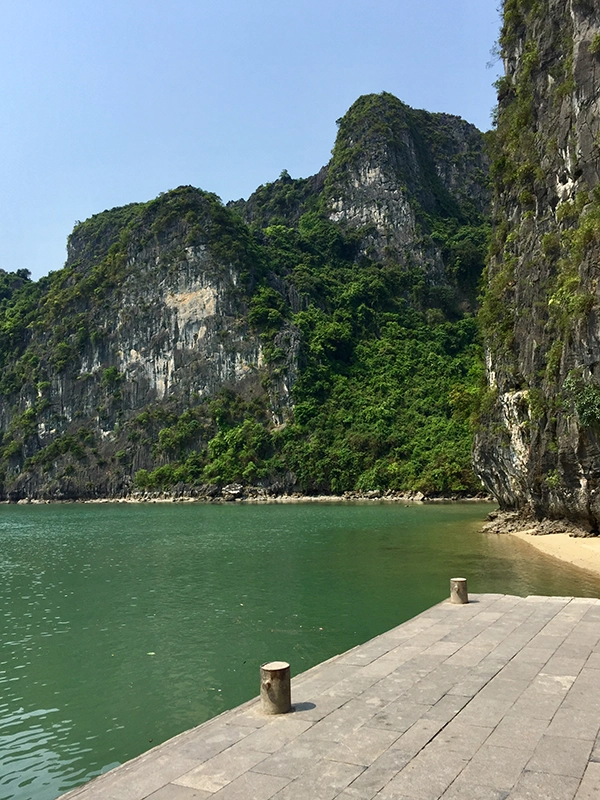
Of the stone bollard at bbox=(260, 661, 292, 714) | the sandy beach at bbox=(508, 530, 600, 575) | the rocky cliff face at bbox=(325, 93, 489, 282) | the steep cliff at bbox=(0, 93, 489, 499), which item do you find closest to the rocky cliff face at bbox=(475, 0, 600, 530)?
the sandy beach at bbox=(508, 530, 600, 575)

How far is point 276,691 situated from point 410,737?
1564 mm

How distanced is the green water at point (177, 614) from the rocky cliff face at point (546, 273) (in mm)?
4259

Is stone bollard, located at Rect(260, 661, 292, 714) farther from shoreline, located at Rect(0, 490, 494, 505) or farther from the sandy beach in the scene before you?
shoreline, located at Rect(0, 490, 494, 505)

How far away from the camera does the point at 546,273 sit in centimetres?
3056

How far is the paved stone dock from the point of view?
5.09 metres

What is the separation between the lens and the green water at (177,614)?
9.80 metres

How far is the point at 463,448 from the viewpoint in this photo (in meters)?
65.3

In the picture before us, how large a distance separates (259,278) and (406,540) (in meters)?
66.8

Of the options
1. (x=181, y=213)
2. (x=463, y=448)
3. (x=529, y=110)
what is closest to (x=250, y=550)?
(x=529, y=110)

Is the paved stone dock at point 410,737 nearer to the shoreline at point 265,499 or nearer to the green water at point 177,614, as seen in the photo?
the green water at point 177,614

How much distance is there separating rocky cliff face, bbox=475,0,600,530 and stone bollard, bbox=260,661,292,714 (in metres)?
18.9

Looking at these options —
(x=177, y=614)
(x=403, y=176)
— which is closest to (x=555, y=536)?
(x=177, y=614)

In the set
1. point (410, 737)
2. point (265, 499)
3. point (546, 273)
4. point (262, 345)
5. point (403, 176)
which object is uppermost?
point (403, 176)

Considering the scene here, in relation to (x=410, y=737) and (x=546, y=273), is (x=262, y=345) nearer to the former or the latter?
(x=546, y=273)
